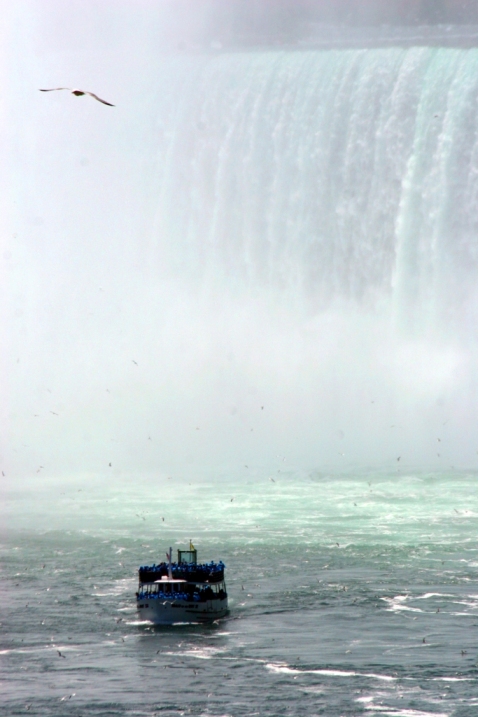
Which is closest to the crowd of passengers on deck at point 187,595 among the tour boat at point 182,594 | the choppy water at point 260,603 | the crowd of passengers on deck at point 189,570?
the tour boat at point 182,594

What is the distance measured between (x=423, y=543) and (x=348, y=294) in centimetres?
2672

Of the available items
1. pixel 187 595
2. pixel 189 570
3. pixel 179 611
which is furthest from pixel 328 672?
pixel 189 570

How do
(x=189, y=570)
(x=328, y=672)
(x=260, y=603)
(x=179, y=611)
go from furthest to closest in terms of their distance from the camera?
(x=189, y=570), (x=260, y=603), (x=179, y=611), (x=328, y=672)

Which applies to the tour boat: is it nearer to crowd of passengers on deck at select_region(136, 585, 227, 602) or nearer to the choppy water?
crowd of passengers on deck at select_region(136, 585, 227, 602)

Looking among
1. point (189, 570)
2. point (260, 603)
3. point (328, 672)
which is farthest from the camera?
point (189, 570)

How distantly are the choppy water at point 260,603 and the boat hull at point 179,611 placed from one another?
1.50 ft

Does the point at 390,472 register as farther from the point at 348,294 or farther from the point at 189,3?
the point at 189,3

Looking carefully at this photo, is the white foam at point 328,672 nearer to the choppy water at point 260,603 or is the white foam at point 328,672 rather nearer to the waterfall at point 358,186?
the choppy water at point 260,603

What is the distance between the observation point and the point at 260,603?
42.1 m

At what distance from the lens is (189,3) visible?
84375 millimetres

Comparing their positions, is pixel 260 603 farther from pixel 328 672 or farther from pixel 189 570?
pixel 328 672

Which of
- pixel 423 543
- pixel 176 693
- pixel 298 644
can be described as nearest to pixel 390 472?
pixel 423 543

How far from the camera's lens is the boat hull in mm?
41219

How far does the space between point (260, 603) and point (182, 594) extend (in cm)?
230
